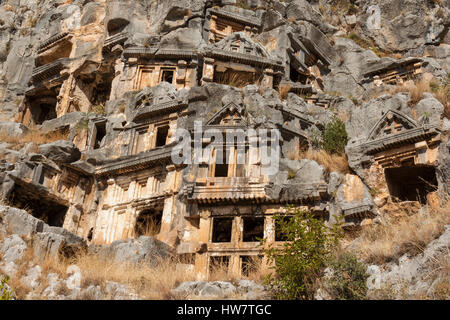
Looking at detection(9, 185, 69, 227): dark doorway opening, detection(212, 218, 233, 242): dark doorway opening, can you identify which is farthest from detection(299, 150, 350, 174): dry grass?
detection(9, 185, 69, 227): dark doorway opening

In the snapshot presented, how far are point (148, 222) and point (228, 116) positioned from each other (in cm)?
573

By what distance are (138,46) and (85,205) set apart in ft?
29.9

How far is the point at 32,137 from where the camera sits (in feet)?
88.7

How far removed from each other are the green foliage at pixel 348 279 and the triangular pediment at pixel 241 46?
17818 millimetres

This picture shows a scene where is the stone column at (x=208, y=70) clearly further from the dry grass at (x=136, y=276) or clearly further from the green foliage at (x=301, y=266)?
the green foliage at (x=301, y=266)

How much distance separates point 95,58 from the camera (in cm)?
3244

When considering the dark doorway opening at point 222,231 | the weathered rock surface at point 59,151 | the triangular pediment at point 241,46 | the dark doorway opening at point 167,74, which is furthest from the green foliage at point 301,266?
the dark doorway opening at point 167,74

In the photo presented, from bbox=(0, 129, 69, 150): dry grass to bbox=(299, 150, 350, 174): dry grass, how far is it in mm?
12535

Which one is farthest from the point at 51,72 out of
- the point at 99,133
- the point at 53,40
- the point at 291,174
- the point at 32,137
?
the point at 291,174

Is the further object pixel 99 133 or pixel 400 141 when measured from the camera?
pixel 99 133

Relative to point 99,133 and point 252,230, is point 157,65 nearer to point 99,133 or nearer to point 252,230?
point 99,133

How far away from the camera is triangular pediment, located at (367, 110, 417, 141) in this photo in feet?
63.2

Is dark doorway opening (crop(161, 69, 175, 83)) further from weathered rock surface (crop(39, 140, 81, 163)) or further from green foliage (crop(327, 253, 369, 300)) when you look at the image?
green foliage (crop(327, 253, 369, 300))
